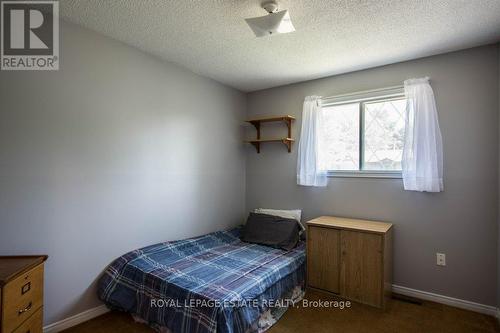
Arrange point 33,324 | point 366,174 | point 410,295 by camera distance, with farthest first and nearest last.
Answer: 1. point 366,174
2. point 410,295
3. point 33,324

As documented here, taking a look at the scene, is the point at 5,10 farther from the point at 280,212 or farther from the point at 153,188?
the point at 280,212

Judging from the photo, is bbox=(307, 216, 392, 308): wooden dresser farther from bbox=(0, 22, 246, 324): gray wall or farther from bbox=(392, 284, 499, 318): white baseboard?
bbox=(0, 22, 246, 324): gray wall

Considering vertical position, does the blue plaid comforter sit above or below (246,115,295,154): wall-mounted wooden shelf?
below

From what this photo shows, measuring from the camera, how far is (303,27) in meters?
2.12

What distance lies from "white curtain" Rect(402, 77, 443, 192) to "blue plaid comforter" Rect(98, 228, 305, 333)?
52.7 inches

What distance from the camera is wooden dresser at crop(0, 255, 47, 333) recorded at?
54.4 inches

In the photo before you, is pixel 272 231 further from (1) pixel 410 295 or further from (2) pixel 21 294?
(2) pixel 21 294

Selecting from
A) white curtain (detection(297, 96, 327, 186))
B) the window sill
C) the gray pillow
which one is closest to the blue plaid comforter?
the gray pillow

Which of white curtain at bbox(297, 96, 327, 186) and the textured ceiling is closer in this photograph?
the textured ceiling

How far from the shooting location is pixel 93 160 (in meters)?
2.23

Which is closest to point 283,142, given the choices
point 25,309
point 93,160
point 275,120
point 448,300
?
point 275,120

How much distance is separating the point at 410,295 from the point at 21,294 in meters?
3.15

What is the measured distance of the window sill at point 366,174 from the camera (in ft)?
9.00

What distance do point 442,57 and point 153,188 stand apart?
3068 millimetres
